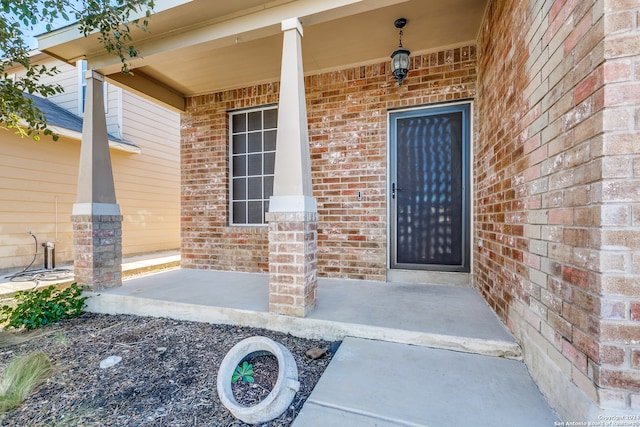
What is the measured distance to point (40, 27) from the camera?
290cm

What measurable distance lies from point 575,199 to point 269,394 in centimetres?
172

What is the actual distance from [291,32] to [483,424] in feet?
9.49

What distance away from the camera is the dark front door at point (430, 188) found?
10.5 ft

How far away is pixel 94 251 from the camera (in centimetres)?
311

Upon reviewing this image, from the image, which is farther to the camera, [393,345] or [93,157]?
[93,157]

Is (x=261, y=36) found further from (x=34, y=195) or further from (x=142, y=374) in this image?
(x=34, y=195)

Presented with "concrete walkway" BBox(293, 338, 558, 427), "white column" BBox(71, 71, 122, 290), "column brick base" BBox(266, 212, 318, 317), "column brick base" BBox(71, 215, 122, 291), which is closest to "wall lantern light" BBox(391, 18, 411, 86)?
"column brick base" BBox(266, 212, 318, 317)

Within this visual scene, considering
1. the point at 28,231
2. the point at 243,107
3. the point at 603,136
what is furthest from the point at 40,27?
the point at 603,136

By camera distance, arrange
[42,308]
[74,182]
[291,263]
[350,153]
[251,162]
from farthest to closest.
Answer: [74,182], [251,162], [350,153], [42,308], [291,263]

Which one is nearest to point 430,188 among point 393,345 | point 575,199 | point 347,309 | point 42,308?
point 347,309

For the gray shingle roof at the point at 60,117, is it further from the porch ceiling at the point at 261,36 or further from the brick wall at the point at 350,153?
the brick wall at the point at 350,153

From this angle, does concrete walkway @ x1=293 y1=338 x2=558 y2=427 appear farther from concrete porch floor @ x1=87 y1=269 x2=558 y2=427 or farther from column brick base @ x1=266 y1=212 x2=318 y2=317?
column brick base @ x1=266 y1=212 x2=318 y2=317

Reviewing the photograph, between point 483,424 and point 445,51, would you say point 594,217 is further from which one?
point 445,51

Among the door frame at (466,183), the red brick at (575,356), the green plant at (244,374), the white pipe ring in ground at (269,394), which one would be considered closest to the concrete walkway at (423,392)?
the white pipe ring in ground at (269,394)
